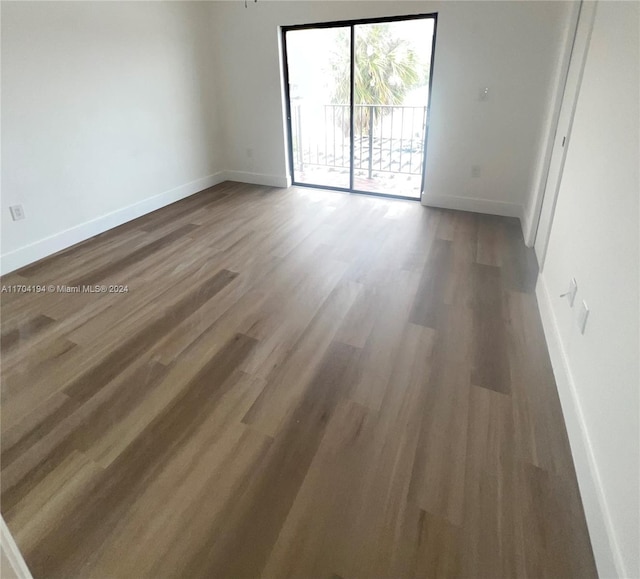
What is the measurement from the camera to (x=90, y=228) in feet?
12.2

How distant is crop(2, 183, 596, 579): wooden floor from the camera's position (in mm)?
1258

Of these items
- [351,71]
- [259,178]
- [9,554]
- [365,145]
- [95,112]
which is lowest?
[259,178]

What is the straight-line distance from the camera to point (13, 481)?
1.48 metres

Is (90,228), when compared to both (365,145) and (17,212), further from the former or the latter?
(365,145)

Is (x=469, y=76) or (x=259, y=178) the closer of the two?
(x=469, y=76)

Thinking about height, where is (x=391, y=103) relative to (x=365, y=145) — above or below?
above

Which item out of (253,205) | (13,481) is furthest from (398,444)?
(253,205)

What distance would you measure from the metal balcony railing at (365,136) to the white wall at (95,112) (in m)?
1.41

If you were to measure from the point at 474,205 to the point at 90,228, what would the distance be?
3833mm

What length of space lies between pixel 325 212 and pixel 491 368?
265 centimetres

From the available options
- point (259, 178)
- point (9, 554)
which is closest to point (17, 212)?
point (259, 178)

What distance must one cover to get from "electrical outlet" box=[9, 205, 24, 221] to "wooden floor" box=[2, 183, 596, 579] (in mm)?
408

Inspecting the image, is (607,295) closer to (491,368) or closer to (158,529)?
(491,368)

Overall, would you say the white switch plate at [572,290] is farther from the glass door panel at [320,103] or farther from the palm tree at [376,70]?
the glass door panel at [320,103]
